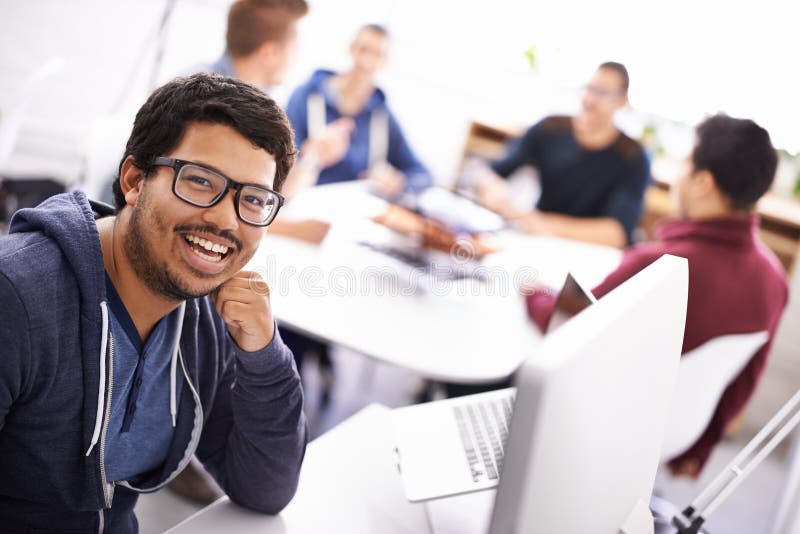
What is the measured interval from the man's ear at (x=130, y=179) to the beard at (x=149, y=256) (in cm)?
3

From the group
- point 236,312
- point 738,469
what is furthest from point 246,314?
point 738,469

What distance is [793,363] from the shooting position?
3277mm

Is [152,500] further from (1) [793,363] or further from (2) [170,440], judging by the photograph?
(1) [793,363]

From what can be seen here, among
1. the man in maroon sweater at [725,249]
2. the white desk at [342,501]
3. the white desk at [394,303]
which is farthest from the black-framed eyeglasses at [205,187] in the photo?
the man in maroon sweater at [725,249]

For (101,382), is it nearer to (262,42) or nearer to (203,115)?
(203,115)

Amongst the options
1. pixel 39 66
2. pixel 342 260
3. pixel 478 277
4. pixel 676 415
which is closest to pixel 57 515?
pixel 342 260

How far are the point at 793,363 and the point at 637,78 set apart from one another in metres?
1.67

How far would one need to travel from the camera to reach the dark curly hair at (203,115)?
34.8 inches

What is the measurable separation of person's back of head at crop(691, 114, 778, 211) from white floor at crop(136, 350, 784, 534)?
119 cm

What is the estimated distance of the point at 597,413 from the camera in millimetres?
577

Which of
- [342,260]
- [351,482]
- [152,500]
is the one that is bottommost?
[152,500]

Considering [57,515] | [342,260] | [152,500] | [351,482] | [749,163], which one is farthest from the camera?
[342,260]

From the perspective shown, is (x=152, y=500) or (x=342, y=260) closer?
(x=152, y=500)

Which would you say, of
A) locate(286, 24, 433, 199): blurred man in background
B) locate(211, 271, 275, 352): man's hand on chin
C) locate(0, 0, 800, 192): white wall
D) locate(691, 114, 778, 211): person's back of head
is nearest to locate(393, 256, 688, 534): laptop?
locate(211, 271, 275, 352): man's hand on chin
